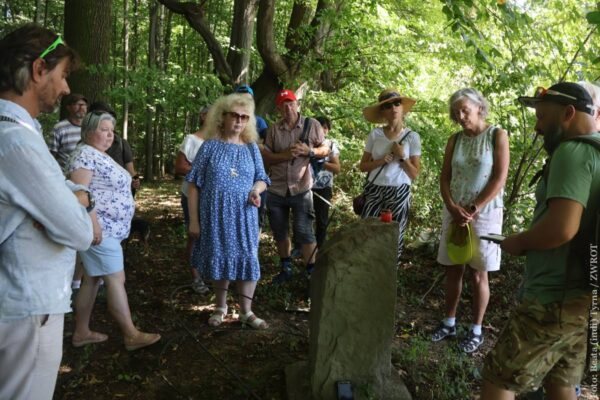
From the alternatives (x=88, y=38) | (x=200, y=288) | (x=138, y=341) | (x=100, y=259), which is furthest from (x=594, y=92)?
(x=88, y=38)

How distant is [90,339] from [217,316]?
993mm

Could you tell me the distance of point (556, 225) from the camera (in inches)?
75.2

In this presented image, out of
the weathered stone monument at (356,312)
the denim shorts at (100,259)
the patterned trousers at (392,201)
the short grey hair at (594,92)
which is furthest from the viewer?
the patterned trousers at (392,201)

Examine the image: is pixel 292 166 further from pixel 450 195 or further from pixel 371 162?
pixel 450 195

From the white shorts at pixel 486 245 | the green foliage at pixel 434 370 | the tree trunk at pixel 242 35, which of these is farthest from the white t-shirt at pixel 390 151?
the tree trunk at pixel 242 35

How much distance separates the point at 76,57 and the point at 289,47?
6.56m

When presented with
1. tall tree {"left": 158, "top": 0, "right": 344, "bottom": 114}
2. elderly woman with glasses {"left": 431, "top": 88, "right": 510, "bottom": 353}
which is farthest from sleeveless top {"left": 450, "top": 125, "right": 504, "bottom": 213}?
tall tree {"left": 158, "top": 0, "right": 344, "bottom": 114}

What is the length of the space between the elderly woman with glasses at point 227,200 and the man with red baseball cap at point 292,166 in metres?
0.90

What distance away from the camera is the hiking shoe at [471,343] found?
12.0ft

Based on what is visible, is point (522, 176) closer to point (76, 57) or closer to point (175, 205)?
point (76, 57)

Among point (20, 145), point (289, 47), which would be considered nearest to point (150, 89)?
point (289, 47)

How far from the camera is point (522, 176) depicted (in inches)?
204

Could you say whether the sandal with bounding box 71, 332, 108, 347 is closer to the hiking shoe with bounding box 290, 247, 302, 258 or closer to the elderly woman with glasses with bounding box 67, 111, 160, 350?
the elderly woman with glasses with bounding box 67, 111, 160, 350

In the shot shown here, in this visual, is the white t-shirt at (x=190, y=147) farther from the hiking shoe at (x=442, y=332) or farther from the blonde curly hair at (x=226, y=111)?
the hiking shoe at (x=442, y=332)
